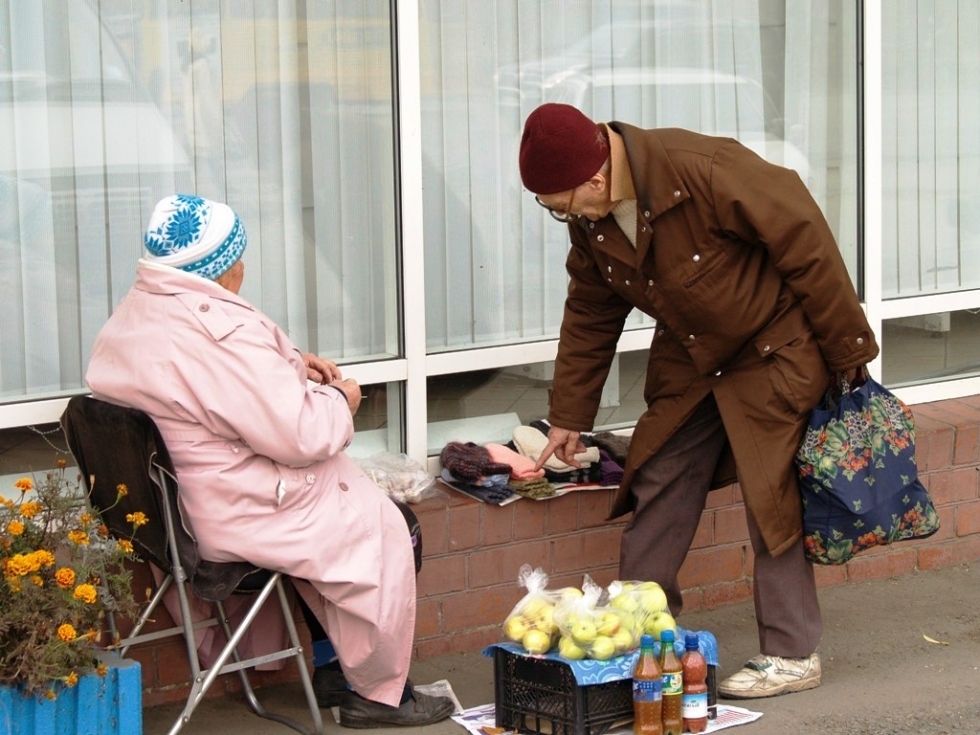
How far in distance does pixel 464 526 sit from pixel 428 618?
1.06ft

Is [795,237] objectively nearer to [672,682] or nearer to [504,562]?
[672,682]

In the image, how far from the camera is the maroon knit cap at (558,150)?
420cm

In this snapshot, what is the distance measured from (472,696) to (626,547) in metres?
0.66

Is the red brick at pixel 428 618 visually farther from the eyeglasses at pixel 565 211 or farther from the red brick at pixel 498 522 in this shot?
the eyeglasses at pixel 565 211

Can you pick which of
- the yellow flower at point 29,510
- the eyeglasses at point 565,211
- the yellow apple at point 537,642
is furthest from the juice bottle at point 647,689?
the yellow flower at point 29,510

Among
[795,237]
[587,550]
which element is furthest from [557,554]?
[795,237]

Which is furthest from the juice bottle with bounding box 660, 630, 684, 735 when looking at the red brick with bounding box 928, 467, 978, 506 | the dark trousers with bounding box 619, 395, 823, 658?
the red brick with bounding box 928, 467, 978, 506

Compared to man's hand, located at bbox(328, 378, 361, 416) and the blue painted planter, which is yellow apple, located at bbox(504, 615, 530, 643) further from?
the blue painted planter

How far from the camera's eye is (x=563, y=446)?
4.93 meters

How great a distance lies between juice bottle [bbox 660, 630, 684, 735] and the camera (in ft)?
14.1

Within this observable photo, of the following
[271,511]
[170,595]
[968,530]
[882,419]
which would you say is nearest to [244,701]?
[170,595]

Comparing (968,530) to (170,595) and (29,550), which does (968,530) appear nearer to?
(170,595)

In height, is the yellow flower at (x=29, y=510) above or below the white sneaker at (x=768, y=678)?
above

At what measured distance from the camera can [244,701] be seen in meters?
4.70
